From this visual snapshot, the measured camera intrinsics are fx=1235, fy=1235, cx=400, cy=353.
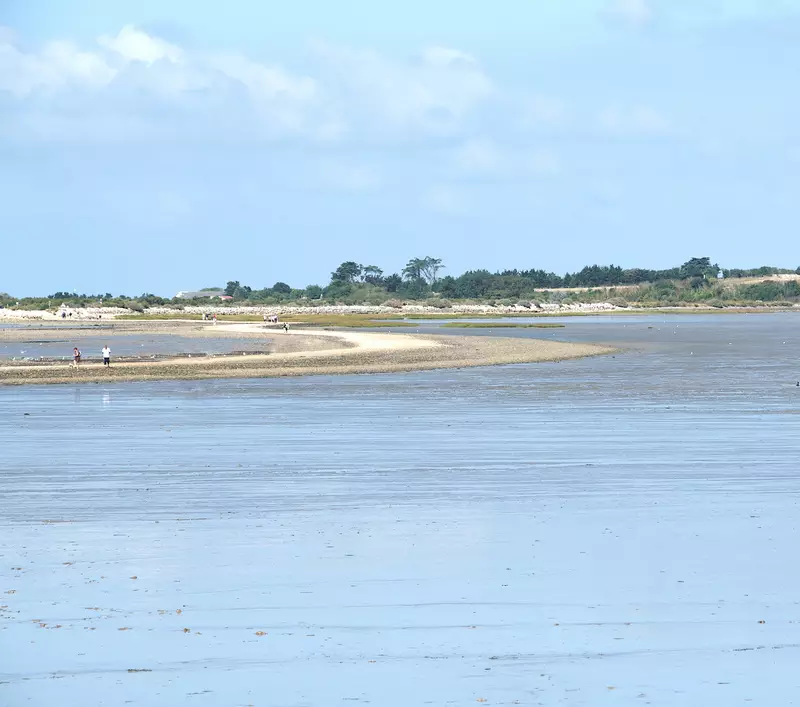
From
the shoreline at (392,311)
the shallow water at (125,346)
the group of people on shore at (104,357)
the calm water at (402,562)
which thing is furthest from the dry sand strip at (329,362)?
the shoreline at (392,311)

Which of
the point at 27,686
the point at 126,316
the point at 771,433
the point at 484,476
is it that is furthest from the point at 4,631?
the point at 126,316

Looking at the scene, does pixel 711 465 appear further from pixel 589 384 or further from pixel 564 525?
pixel 589 384

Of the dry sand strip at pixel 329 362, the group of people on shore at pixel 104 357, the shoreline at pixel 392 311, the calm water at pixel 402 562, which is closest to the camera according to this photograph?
the calm water at pixel 402 562

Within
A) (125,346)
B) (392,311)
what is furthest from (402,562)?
(392,311)

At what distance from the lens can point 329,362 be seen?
50281 mm

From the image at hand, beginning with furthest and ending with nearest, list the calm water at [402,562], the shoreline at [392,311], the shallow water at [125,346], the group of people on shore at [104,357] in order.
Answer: the shoreline at [392,311] → the shallow water at [125,346] → the group of people on shore at [104,357] → the calm water at [402,562]

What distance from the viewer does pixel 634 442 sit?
916 inches

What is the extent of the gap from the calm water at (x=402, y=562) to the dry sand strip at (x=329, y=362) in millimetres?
16584

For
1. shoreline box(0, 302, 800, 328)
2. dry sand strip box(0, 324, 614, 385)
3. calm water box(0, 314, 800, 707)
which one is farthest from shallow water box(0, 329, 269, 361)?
shoreline box(0, 302, 800, 328)

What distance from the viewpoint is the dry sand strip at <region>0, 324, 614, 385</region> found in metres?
43.8

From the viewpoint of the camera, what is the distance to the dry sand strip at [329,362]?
144 feet

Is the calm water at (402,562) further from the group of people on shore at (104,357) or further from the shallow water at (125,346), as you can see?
the shallow water at (125,346)

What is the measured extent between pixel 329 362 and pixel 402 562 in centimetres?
3748

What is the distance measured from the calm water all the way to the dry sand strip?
1658cm
